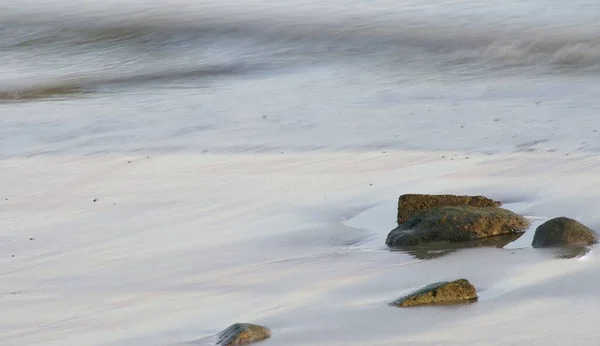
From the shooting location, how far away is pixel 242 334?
3510 mm

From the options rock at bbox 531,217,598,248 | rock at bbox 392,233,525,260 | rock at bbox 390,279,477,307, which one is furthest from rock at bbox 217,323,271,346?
rock at bbox 531,217,598,248

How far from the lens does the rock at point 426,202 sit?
4.77m

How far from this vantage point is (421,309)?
3.71 m

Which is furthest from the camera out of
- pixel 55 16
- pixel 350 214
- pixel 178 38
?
pixel 55 16

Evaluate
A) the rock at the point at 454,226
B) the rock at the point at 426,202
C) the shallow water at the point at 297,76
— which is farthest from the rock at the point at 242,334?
the shallow water at the point at 297,76

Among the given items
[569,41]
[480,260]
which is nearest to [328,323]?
[480,260]

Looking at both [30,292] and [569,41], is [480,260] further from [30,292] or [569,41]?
[569,41]

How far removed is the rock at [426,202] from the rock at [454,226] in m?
0.16

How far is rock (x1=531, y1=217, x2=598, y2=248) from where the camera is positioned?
431 centimetres

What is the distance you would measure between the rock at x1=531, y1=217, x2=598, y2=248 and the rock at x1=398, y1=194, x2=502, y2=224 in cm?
49

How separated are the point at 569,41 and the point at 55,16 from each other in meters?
7.26

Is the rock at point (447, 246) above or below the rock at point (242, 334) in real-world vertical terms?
below

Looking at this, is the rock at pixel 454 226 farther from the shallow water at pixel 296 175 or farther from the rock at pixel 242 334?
the rock at pixel 242 334

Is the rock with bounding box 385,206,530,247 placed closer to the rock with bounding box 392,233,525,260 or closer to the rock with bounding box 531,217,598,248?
the rock with bounding box 392,233,525,260
